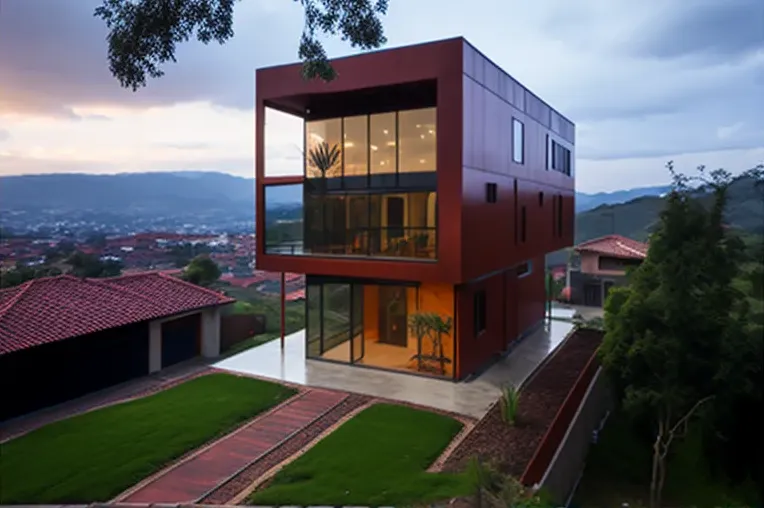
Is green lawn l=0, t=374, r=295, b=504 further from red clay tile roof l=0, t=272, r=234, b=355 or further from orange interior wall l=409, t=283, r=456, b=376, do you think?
orange interior wall l=409, t=283, r=456, b=376

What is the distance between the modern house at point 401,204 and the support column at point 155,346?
2651 millimetres

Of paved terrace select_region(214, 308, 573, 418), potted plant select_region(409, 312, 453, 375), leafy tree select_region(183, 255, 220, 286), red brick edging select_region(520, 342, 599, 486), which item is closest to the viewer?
red brick edging select_region(520, 342, 599, 486)

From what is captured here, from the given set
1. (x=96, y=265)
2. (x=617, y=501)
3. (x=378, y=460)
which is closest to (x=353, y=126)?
(x=96, y=265)

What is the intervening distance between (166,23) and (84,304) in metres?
6.59

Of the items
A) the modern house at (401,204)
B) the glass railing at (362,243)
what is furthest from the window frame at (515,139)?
the glass railing at (362,243)

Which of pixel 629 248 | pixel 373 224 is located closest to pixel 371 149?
pixel 373 224

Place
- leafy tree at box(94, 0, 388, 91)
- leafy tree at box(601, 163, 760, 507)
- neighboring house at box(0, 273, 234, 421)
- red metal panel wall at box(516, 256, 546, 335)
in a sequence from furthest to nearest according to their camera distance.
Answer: red metal panel wall at box(516, 256, 546, 335) → neighboring house at box(0, 273, 234, 421) → leafy tree at box(94, 0, 388, 91) → leafy tree at box(601, 163, 760, 507)

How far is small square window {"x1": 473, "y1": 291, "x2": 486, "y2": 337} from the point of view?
11930mm

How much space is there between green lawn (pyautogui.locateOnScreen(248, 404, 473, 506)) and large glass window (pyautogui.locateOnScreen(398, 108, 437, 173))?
4972mm

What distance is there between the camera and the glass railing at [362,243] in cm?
1077

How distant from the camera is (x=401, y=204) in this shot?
1115 cm

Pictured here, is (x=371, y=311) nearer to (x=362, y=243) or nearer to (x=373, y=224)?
(x=362, y=243)

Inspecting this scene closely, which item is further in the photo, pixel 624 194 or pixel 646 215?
pixel 624 194

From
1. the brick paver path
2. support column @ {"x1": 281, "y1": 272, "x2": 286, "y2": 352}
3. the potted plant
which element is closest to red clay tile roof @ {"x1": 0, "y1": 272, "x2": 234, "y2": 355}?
support column @ {"x1": 281, "y1": 272, "x2": 286, "y2": 352}
